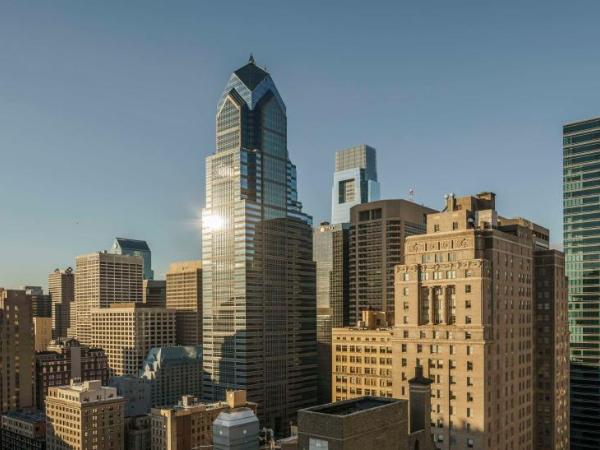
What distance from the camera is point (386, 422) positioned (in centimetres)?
7662

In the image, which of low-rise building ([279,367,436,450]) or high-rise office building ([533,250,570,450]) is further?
high-rise office building ([533,250,570,450])

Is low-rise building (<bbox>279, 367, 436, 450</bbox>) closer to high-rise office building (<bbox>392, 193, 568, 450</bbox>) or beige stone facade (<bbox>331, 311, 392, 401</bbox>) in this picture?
high-rise office building (<bbox>392, 193, 568, 450</bbox>)

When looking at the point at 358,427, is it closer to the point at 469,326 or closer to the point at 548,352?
the point at 469,326

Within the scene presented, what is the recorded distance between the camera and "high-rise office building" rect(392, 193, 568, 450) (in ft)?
369

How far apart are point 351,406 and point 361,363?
343 ft

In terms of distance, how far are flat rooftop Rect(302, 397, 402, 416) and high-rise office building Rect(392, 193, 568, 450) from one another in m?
34.6

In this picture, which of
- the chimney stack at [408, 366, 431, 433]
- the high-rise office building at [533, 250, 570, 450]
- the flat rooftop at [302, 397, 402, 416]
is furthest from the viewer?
the high-rise office building at [533, 250, 570, 450]

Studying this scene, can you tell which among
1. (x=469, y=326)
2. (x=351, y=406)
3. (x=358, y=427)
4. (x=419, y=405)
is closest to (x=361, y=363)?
(x=469, y=326)

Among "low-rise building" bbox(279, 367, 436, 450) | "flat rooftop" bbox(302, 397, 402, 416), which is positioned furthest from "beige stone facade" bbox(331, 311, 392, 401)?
"flat rooftop" bbox(302, 397, 402, 416)

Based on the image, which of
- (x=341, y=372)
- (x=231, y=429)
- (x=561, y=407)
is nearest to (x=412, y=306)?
(x=231, y=429)

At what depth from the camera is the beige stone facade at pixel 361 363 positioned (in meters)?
180

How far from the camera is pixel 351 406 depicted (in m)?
83.4

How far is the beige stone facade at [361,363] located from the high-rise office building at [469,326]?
5197cm

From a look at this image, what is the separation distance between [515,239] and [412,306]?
95.4 ft
